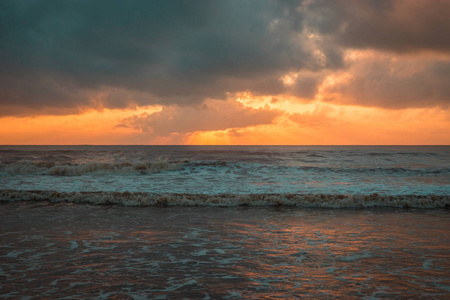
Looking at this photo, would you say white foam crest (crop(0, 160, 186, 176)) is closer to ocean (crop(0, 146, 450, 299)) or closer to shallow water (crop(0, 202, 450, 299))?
ocean (crop(0, 146, 450, 299))

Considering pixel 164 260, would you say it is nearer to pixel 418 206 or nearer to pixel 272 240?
pixel 272 240

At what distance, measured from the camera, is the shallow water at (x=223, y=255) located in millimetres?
4859

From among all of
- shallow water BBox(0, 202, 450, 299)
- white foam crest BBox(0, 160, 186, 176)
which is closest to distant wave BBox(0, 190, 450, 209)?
shallow water BBox(0, 202, 450, 299)

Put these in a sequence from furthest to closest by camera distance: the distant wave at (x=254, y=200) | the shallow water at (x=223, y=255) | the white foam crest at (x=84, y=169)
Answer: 1. the white foam crest at (x=84, y=169)
2. the distant wave at (x=254, y=200)
3. the shallow water at (x=223, y=255)

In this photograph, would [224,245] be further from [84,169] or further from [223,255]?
[84,169]

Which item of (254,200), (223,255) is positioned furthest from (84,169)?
(223,255)

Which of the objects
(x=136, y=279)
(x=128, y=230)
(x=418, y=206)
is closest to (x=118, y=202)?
(x=128, y=230)

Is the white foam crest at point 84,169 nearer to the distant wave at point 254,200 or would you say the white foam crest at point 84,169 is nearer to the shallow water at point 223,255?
the distant wave at point 254,200

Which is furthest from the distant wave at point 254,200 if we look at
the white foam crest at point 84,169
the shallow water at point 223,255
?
the white foam crest at point 84,169

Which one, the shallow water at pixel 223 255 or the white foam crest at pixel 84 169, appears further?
the white foam crest at pixel 84 169

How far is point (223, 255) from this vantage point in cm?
654

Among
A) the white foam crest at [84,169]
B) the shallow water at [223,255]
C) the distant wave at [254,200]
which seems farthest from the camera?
the white foam crest at [84,169]

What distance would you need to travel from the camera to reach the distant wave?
12.9 m

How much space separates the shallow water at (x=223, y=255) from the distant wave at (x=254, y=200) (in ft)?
6.74
